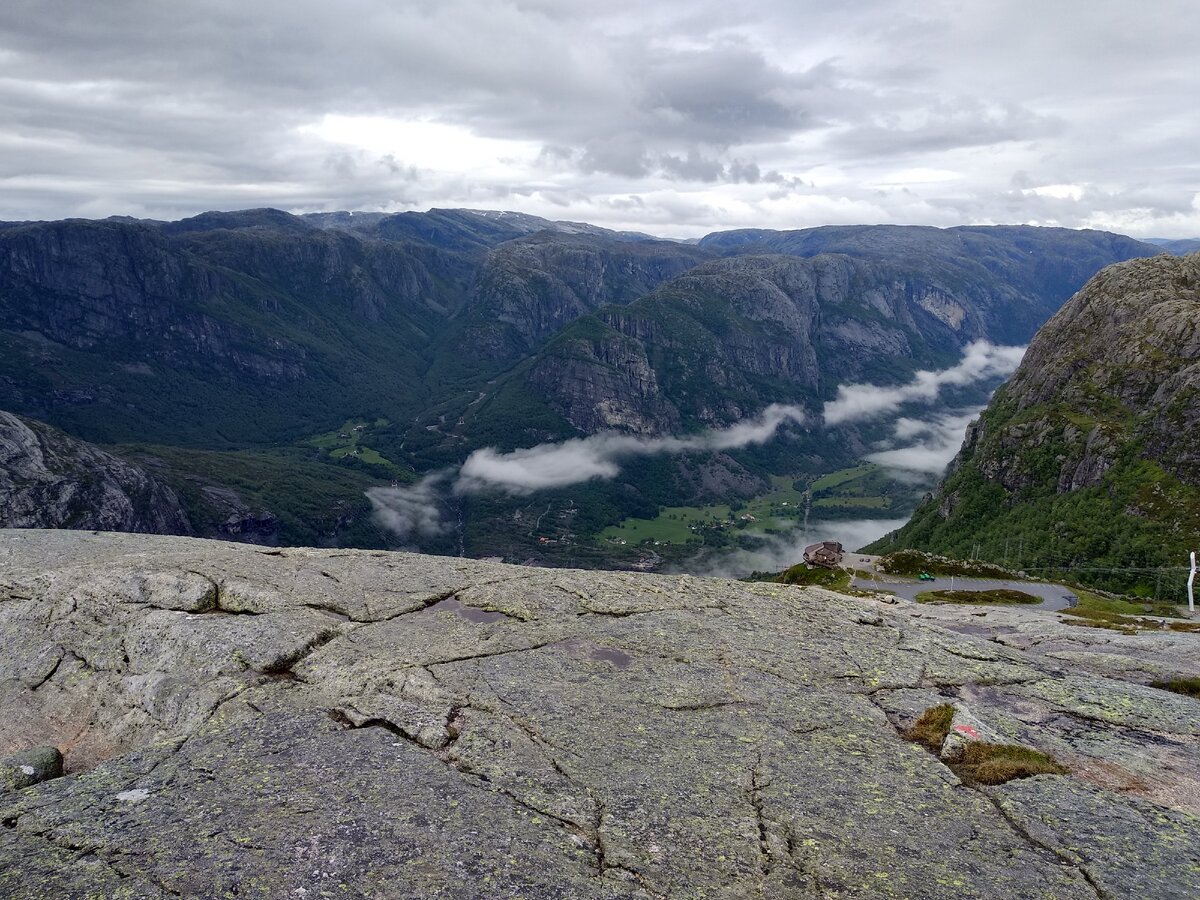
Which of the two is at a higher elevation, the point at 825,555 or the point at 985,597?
the point at 985,597

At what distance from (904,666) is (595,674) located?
518 inches

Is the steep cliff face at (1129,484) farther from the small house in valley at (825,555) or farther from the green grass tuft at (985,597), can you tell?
the small house in valley at (825,555)

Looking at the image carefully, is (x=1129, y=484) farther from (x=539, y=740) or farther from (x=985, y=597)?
(x=539, y=740)

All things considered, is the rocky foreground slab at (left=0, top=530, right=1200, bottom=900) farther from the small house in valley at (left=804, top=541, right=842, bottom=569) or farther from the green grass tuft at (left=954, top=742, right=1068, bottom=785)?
the small house in valley at (left=804, top=541, right=842, bottom=569)

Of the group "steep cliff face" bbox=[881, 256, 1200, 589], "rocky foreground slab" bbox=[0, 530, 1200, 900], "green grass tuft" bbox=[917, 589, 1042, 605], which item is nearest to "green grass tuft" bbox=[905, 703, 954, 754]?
"rocky foreground slab" bbox=[0, 530, 1200, 900]

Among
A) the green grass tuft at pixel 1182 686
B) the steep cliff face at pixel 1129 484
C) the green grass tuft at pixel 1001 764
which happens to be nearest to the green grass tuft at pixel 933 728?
the green grass tuft at pixel 1001 764

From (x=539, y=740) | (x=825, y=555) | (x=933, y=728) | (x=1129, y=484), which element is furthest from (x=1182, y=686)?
(x=1129, y=484)

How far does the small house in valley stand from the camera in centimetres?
12728

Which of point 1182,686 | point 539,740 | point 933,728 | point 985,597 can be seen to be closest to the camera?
→ point 539,740

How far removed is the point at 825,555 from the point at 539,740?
117m

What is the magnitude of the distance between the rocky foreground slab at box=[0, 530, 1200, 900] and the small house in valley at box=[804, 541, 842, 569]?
9147cm

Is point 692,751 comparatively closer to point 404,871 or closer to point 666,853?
point 666,853

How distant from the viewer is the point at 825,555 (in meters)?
129

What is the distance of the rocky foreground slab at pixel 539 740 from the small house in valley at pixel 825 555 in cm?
9147
